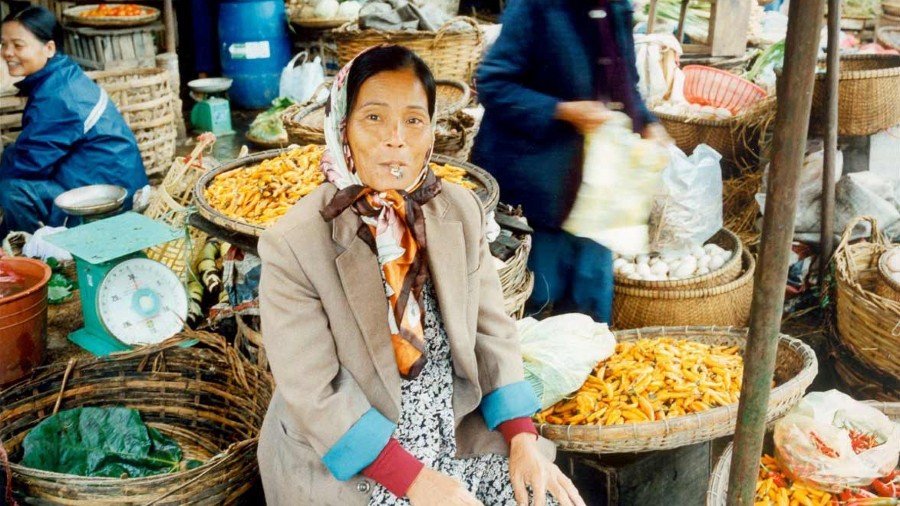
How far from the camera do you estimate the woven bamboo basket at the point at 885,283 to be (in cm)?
332

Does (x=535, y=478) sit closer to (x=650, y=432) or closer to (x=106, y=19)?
(x=650, y=432)

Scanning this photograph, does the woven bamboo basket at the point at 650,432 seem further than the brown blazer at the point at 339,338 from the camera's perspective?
Yes

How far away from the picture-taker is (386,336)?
1832mm

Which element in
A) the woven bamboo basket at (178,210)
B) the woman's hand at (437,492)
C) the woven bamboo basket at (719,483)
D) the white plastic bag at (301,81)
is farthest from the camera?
the white plastic bag at (301,81)

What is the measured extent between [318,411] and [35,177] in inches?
142

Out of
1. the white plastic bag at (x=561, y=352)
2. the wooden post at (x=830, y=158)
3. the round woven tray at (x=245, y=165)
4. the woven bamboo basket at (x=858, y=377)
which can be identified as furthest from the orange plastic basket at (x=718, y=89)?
the white plastic bag at (x=561, y=352)

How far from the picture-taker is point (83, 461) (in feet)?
7.96

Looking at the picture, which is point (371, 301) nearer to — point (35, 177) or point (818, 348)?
point (818, 348)

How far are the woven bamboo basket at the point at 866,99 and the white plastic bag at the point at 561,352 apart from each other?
215 cm

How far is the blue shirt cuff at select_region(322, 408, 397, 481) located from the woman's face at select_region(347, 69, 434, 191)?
0.56 metres

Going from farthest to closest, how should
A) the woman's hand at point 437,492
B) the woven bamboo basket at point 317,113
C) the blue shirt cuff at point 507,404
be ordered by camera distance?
the woven bamboo basket at point 317,113
the blue shirt cuff at point 507,404
the woman's hand at point 437,492

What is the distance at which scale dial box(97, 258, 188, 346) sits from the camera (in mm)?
3223

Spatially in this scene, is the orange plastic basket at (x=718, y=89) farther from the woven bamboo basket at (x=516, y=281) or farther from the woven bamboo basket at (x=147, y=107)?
the woven bamboo basket at (x=147, y=107)

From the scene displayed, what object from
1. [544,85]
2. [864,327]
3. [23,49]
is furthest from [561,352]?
[23,49]
